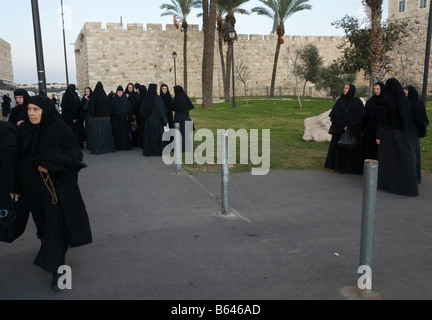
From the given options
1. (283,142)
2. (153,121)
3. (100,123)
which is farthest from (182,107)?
(283,142)

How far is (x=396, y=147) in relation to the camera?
270 inches

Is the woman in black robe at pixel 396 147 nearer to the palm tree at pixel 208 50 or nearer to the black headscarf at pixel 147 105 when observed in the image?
the black headscarf at pixel 147 105

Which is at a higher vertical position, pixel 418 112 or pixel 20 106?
pixel 20 106

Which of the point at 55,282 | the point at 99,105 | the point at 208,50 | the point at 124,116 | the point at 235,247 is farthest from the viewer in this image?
the point at 208,50

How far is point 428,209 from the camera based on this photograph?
5883 mm

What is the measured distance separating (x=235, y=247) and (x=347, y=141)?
444cm

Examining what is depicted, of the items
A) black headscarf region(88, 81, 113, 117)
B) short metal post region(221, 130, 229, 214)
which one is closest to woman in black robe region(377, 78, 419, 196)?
short metal post region(221, 130, 229, 214)

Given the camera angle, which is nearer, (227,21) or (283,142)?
(283,142)

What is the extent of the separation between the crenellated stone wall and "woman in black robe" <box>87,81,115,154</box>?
2900cm

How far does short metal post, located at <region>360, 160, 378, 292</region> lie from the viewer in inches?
125

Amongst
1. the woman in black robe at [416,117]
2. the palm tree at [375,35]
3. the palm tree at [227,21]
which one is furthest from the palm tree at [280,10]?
the woman in black robe at [416,117]

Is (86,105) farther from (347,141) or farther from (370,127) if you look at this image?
(370,127)

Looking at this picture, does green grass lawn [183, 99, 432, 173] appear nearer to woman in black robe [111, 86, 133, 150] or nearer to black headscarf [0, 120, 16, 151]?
woman in black robe [111, 86, 133, 150]

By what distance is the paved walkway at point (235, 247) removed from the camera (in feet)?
11.5
